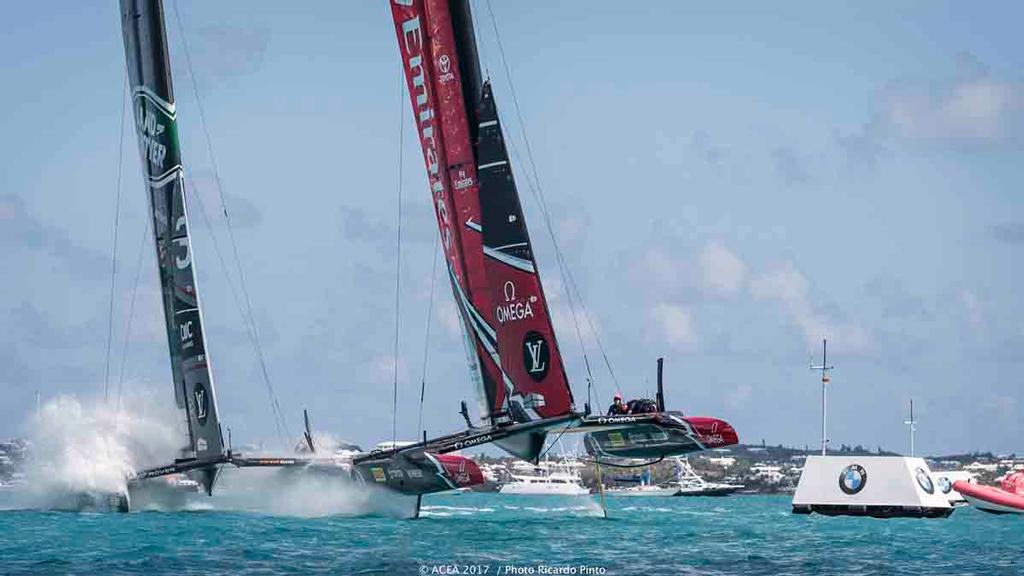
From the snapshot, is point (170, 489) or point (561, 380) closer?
point (561, 380)

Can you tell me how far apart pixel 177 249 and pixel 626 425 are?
43.3 feet

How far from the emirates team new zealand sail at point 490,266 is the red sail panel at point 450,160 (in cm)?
2

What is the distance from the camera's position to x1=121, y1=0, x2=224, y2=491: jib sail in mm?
43469

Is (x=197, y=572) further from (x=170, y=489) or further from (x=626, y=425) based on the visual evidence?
(x=170, y=489)

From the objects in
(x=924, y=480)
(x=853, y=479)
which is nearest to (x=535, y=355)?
(x=853, y=479)

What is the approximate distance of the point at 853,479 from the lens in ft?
216

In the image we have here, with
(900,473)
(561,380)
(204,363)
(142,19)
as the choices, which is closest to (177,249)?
(204,363)

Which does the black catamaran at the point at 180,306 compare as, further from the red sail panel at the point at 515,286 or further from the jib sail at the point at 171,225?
the red sail panel at the point at 515,286

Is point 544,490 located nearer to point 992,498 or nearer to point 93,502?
point 992,498

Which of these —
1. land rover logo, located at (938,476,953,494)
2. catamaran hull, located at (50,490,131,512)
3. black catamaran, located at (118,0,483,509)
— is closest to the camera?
black catamaran, located at (118,0,483,509)

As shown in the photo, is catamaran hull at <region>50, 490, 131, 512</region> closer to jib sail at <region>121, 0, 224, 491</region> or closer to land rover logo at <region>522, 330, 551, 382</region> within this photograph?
jib sail at <region>121, 0, 224, 491</region>

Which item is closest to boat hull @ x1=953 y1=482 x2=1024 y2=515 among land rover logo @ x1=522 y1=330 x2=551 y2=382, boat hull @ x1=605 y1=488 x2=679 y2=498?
land rover logo @ x1=522 y1=330 x2=551 y2=382

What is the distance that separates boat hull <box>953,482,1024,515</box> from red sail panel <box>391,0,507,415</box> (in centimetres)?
3966

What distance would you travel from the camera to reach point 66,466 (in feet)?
161
